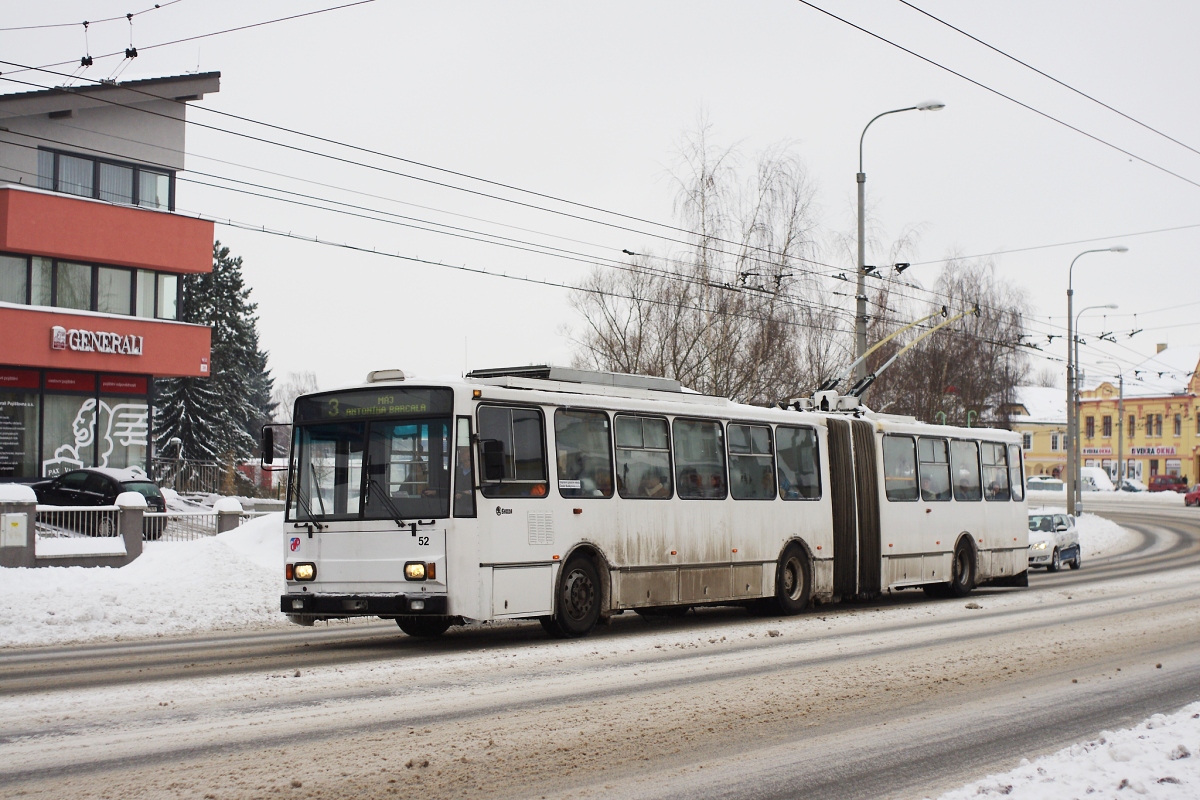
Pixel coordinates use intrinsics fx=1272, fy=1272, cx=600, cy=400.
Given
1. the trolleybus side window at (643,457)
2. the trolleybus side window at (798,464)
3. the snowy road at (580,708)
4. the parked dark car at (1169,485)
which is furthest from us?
the parked dark car at (1169,485)

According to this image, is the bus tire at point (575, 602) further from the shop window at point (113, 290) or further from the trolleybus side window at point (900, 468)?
the shop window at point (113, 290)

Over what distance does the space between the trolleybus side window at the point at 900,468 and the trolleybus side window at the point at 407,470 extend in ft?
31.8

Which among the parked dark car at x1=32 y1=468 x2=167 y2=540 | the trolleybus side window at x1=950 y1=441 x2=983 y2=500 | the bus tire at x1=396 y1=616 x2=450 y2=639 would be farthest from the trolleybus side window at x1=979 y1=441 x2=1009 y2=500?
the parked dark car at x1=32 y1=468 x2=167 y2=540

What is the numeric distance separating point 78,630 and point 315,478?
4.59 meters

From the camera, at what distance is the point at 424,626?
14414 mm

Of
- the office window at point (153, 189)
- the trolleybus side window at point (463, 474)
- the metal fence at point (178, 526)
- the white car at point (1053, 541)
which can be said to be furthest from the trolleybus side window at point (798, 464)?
the office window at point (153, 189)

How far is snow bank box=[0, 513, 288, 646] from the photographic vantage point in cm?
1600

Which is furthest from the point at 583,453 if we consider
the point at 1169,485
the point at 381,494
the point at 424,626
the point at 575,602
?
the point at 1169,485

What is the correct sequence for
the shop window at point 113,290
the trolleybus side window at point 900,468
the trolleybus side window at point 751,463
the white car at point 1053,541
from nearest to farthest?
the trolleybus side window at point 751,463
the trolleybus side window at point 900,468
the white car at point 1053,541
the shop window at point 113,290

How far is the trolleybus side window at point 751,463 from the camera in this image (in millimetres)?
17078

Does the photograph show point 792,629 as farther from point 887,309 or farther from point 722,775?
point 887,309

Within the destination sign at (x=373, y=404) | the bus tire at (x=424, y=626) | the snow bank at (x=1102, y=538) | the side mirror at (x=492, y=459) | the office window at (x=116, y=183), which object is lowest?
the snow bank at (x=1102, y=538)

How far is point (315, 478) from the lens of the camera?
536 inches

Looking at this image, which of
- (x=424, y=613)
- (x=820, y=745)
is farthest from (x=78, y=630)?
(x=820, y=745)
